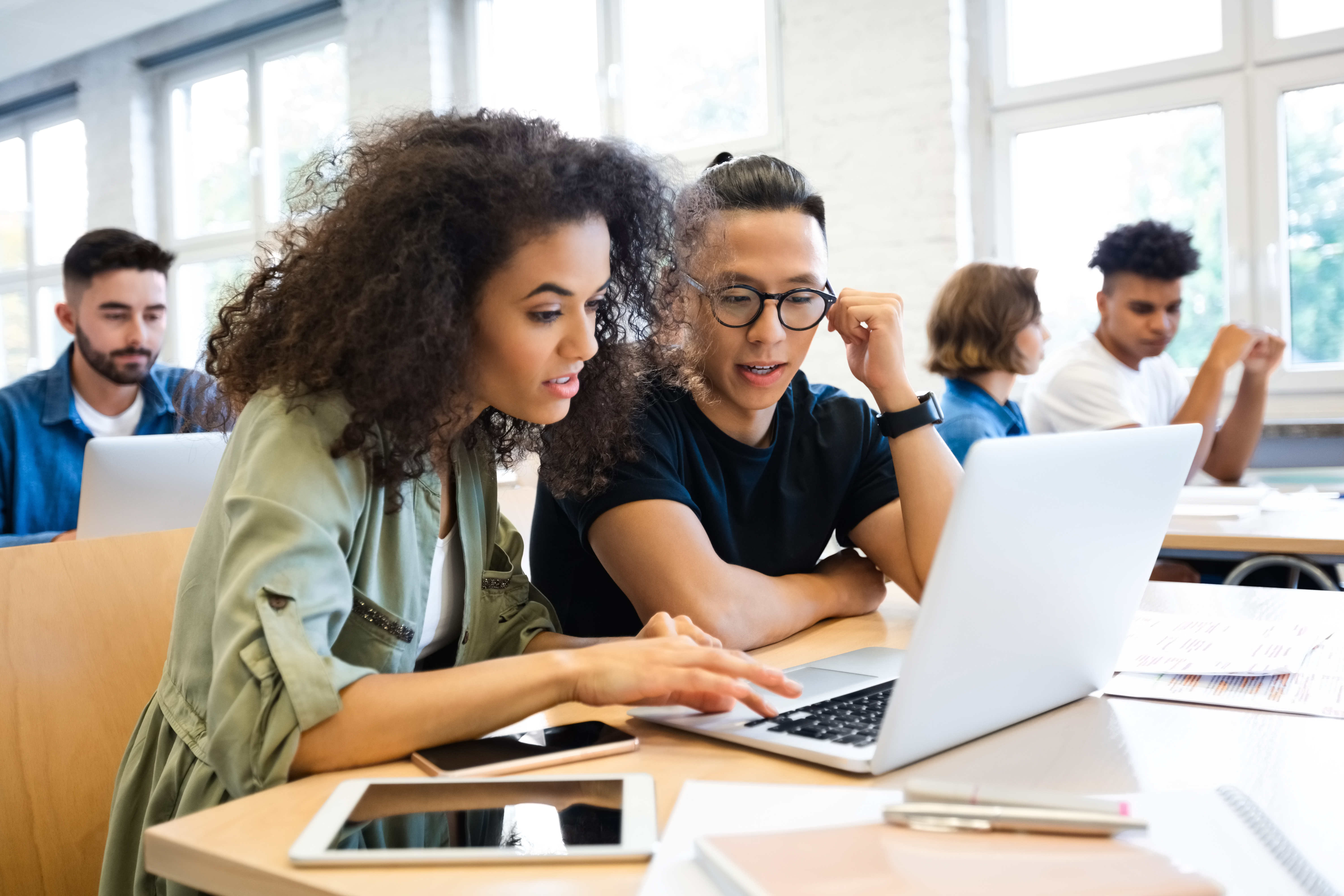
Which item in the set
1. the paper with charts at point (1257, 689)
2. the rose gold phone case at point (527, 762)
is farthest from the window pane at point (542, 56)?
the rose gold phone case at point (527, 762)

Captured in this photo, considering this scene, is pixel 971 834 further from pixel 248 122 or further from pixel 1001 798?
pixel 248 122

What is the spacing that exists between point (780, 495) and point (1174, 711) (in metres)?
0.66

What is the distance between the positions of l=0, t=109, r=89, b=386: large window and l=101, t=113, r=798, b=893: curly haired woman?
7.39 meters

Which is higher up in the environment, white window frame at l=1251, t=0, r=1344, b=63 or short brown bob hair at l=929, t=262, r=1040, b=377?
white window frame at l=1251, t=0, r=1344, b=63

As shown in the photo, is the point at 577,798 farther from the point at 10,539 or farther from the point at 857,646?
the point at 10,539

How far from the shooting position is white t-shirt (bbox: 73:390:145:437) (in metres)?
2.87

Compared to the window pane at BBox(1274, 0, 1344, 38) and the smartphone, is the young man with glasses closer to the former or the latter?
the smartphone

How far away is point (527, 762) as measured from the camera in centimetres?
81

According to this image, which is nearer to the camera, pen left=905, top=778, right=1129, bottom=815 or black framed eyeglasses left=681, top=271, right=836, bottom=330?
pen left=905, top=778, right=1129, bottom=815

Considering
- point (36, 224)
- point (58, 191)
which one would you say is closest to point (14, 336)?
point (36, 224)

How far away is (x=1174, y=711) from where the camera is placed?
939 millimetres

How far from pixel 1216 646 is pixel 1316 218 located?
11.3 ft

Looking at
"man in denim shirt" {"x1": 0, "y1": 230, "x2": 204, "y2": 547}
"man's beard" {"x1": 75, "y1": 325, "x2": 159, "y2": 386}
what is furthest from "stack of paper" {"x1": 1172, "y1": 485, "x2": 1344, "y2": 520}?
"man's beard" {"x1": 75, "y1": 325, "x2": 159, "y2": 386}

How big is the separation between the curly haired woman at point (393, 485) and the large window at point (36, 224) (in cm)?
739
